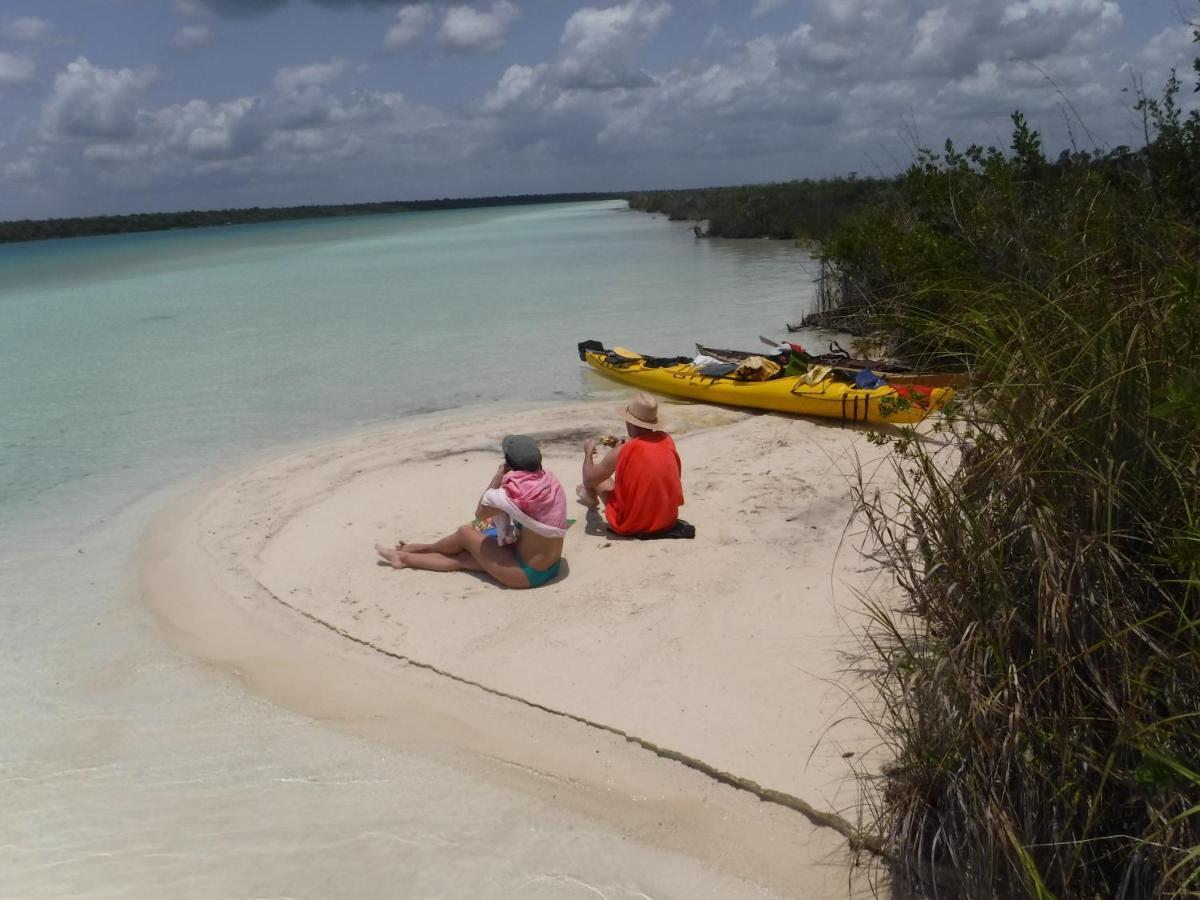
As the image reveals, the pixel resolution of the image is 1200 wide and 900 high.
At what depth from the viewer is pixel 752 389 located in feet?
26.9

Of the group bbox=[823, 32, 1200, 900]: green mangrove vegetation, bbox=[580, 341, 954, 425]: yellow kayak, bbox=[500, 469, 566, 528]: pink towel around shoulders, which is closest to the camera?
bbox=[823, 32, 1200, 900]: green mangrove vegetation

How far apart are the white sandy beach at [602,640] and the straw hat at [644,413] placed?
2.13 feet

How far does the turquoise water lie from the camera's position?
3193mm

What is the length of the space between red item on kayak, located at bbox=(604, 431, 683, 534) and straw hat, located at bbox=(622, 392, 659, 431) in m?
0.08

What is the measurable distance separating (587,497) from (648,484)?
2.04 feet

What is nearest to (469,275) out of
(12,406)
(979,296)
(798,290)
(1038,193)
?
(798,290)

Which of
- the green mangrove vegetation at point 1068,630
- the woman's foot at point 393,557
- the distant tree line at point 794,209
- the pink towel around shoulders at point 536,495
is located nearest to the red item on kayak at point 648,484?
the pink towel around shoulders at point 536,495

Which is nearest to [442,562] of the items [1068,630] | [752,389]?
[1068,630]

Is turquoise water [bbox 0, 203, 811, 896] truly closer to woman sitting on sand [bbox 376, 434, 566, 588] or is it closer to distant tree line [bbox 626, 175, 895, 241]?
woman sitting on sand [bbox 376, 434, 566, 588]

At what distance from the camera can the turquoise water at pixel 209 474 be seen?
3193mm

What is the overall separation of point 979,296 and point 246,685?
11.1 ft

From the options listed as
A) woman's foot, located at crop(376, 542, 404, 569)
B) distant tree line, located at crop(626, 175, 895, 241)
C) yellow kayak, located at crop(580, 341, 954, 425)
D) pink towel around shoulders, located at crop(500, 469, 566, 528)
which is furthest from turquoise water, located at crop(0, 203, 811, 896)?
distant tree line, located at crop(626, 175, 895, 241)

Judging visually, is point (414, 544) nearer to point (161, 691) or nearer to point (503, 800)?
point (161, 691)

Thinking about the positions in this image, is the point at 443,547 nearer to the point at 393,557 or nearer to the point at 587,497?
the point at 393,557
